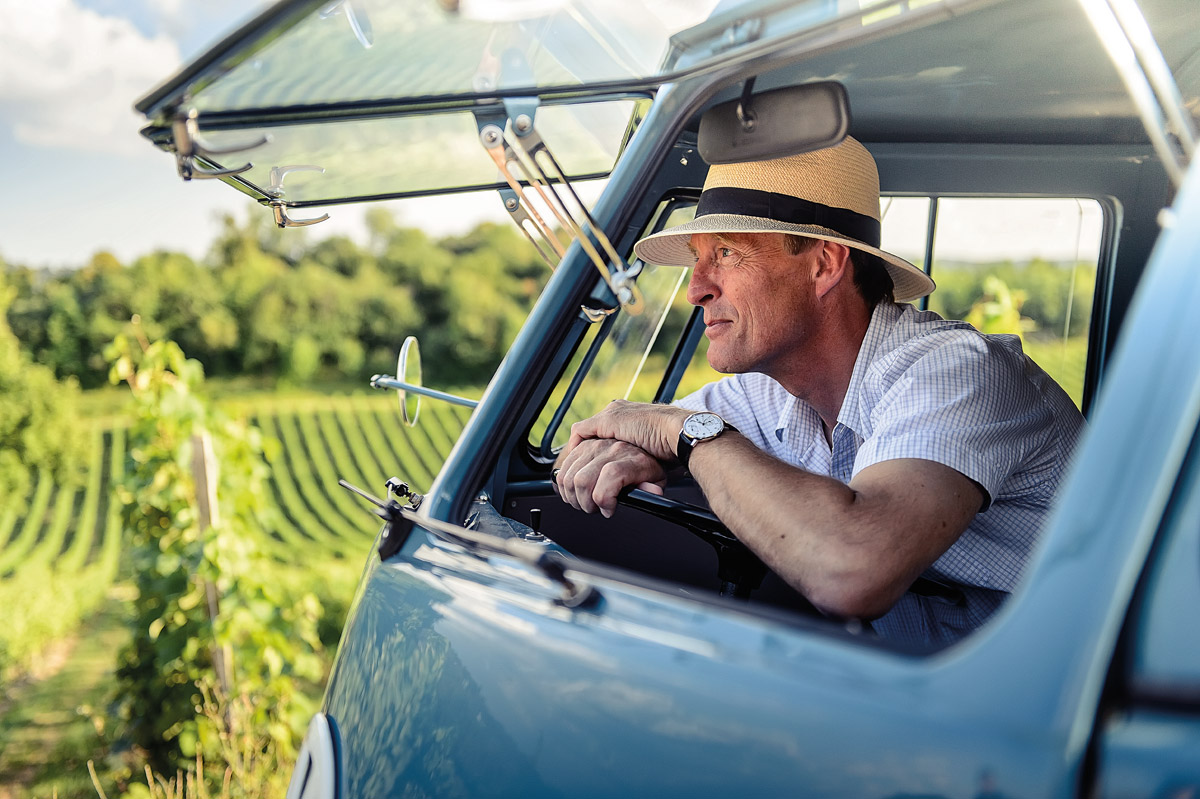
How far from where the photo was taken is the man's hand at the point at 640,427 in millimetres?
1876

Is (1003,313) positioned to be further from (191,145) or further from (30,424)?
(30,424)

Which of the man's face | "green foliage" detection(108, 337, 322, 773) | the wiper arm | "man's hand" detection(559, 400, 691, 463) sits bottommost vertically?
"green foliage" detection(108, 337, 322, 773)

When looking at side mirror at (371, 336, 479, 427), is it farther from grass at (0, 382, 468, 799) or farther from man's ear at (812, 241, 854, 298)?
grass at (0, 382, 468, 799)

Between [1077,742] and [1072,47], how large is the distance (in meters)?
1.84

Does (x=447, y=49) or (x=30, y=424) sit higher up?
(x=447, y=49)

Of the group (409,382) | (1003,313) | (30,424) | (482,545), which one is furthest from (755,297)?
(30,424)

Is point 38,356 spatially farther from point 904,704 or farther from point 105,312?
point 904,704

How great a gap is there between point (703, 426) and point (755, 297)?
0.57m

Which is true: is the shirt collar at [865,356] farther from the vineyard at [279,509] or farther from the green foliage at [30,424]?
the green foliage at [30,424]

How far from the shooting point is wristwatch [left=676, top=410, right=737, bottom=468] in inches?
68.3

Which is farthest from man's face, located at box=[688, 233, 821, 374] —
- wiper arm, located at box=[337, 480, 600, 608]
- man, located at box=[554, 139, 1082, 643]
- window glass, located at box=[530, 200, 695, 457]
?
wiper arm, located at box=[337, 480, 600, 608]

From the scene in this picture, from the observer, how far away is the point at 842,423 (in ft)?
6.68

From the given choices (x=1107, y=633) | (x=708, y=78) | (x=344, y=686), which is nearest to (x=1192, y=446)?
(x=1107, y=633)

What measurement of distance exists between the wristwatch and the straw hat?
0.49m
